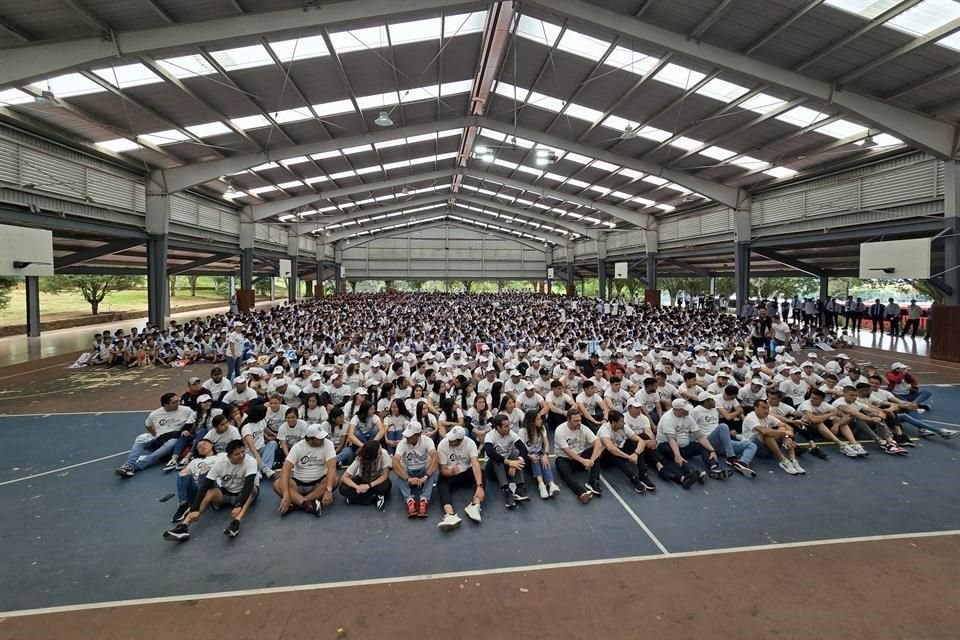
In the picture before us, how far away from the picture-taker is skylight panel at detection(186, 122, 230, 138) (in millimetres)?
14012

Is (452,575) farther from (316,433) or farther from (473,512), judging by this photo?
(316,433)

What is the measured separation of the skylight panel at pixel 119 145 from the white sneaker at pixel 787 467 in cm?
1880

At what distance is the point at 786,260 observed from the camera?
22250 millimetres

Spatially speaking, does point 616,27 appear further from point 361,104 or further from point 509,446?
point 509,446

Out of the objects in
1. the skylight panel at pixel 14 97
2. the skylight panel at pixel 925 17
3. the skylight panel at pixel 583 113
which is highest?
the skylight panel at pixel 583 113

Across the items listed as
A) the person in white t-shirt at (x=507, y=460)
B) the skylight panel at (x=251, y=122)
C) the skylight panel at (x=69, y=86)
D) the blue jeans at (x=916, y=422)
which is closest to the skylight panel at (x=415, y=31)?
the skylight panel at (x=251, y=122)

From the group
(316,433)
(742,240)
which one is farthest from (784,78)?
(316,433)

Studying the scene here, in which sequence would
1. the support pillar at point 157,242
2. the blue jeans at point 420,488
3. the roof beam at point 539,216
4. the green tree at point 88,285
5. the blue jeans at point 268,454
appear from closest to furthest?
the blue jeans at point 420,488 → the blue jeans at point 268,454 → the support pillar at point 157,242 → the green tree at point 88,285 → the roof beam at point 539,216

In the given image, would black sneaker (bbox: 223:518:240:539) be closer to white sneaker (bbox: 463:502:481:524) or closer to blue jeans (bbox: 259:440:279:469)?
blue jeans (bbox: 259:440:279:469)

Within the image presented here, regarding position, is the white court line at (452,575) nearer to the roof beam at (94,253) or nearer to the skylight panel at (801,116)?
the skylight panel at (801,116)

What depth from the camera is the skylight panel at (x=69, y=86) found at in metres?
Result: 10.5

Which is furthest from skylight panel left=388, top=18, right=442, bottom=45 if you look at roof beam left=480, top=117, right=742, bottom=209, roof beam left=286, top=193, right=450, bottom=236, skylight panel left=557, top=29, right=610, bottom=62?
roof beam left=286, top=193, right=450, bottom=236

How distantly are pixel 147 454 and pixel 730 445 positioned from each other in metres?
8.43

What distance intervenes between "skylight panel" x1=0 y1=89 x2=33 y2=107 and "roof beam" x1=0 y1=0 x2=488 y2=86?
105 inches
